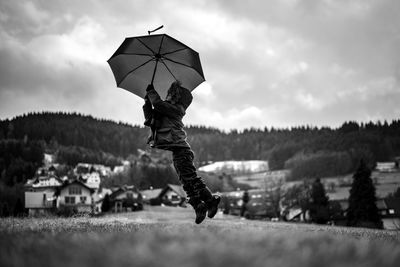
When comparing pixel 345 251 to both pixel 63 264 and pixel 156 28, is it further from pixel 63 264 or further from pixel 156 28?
pixel 156 28

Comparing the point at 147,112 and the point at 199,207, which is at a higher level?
the point at 147,112

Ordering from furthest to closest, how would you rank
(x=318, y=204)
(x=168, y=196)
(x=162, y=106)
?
(x=168, y=196) → (x=318, y=204) → (x=162, y=106)

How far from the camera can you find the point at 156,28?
8.71 m

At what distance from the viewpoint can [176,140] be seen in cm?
806

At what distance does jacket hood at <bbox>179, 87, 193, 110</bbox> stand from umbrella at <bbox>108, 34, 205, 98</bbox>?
1.40 feet

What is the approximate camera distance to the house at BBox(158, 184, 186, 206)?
112 m

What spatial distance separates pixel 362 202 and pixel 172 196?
2609 inches

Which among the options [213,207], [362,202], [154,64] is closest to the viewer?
[213,207]

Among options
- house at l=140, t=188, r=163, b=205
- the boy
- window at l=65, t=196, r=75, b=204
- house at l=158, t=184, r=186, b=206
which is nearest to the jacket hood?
Answer: the boy

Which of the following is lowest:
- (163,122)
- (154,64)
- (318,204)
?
(318,204)

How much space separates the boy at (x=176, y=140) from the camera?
8.03 metres

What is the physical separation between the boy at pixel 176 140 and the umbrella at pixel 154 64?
60 cm

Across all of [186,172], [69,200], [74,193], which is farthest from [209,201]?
[74,193]

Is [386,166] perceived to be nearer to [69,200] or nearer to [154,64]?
[69,200]
